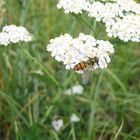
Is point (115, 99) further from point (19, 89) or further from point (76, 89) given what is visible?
point (19, 89)

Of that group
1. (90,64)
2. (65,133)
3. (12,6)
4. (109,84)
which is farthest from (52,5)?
(90,64)

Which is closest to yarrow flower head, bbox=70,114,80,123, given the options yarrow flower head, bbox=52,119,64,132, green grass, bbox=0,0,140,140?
green grass, bbox=0,0,140,140

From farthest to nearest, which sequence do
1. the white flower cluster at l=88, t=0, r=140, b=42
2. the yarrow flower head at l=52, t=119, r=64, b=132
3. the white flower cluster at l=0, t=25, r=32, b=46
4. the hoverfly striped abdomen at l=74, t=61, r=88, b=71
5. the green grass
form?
the yarrow flower head at l=52, t=119, r=64, b=132 → the green grass → the white flower cluster at l=0, t=25, r=32, b=46 → the white flower cluster at l=88, t=0, r=140, b=42 → the hoverfly striped abdomen at l=74, t=61, r=88, b=71

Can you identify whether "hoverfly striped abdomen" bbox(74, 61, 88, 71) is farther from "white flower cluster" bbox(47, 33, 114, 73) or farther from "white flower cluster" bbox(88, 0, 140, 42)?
"white flower cluster" bbox(88, 0, 140, 42)

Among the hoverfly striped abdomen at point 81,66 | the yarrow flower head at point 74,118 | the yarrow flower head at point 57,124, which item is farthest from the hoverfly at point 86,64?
the yarrow flower head at point 57,124

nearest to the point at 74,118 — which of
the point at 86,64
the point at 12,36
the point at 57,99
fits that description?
the point at 57,99

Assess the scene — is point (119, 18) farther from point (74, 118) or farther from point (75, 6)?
point (74, 118)
